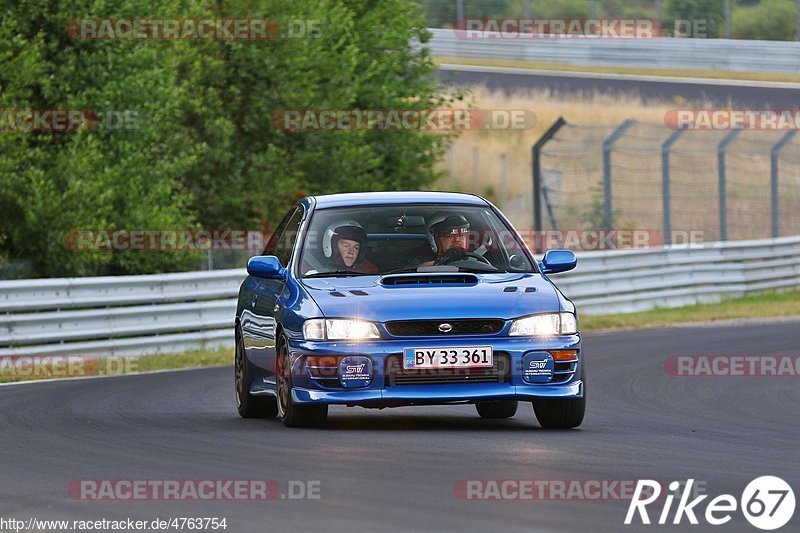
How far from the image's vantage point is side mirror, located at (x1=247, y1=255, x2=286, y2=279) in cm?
1112

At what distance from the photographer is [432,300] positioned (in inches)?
402

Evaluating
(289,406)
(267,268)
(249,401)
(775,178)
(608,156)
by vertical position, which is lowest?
(775,178)

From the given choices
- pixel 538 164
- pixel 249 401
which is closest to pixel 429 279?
pixel 249 401

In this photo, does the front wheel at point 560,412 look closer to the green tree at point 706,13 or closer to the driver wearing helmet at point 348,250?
the driver wearing helmet at point 348,250

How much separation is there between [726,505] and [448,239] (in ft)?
13.9

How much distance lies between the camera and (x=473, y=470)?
8.38 meters

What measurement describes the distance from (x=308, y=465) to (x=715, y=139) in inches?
1430

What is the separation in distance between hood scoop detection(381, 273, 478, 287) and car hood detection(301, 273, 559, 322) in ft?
0.18

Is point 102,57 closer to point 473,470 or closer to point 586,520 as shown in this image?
point 473,470

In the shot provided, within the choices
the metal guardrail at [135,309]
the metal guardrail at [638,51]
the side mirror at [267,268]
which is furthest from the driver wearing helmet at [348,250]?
the metal guardrail at [638,51]

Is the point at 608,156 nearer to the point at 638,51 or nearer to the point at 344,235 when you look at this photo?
the point at 344,235

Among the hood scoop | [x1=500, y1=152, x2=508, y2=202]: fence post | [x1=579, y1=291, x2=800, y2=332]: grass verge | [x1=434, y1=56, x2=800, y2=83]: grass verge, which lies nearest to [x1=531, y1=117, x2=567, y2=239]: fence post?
[x1=579, y1=291, x2=800, y2=332]: grass verge

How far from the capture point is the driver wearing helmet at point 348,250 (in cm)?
1102

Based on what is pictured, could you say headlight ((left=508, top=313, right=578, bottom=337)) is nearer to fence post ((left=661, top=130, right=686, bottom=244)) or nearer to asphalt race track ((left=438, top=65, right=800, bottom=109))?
fence post ((left=661, top=130, right=686, bottom=244))
